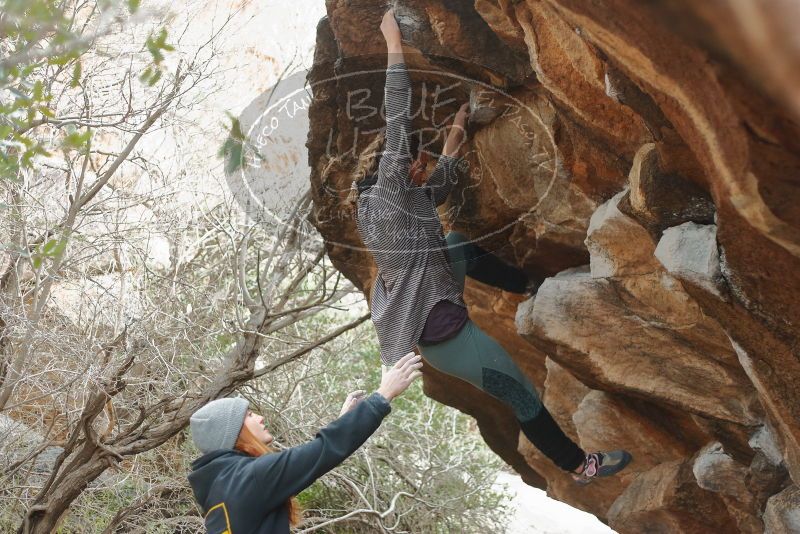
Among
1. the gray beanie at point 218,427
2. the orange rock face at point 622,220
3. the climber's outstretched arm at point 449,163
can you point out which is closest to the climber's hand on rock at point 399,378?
the gray beanie at point 218,427

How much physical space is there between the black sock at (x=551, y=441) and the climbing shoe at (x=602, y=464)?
0.21ft

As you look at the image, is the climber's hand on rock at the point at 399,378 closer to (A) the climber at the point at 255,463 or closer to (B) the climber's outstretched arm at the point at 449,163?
(A) the climber at the point at 255,463

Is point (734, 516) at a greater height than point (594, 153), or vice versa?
point (594, 153)

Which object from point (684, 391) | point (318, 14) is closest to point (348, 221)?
point (684, 391)

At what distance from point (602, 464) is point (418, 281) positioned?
4.71 ft

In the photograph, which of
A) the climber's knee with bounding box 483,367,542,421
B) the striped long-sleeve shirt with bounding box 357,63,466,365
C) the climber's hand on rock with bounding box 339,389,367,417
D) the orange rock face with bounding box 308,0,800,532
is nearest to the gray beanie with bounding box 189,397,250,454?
the climber's hand on rock with bounding box 339,389,367,417

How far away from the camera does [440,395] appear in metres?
6.80

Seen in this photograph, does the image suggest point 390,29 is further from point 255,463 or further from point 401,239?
point 255,463

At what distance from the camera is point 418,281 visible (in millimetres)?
4258

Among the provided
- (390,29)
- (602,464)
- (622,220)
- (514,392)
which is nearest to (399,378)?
(514,392)

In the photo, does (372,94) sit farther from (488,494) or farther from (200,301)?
(488,494)

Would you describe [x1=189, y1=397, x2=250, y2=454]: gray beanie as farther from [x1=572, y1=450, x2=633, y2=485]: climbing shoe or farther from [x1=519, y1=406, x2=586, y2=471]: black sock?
[x1=572, y1=450, x2=633, y2=485]: climbing shoe

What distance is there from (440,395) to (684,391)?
284cm

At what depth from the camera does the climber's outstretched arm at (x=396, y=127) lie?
4121 mm
